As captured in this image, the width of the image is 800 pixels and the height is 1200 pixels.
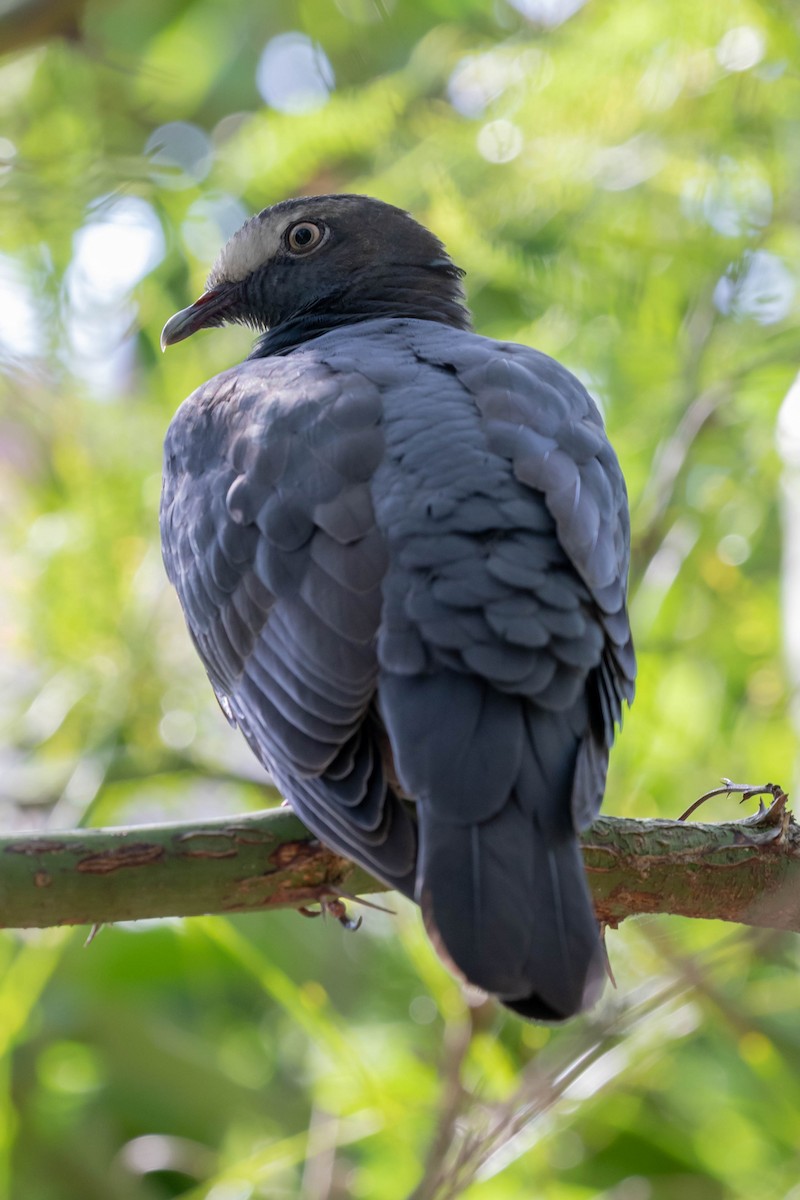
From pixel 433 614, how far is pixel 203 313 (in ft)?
5.71

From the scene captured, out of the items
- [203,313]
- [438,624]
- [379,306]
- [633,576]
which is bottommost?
[633,576]

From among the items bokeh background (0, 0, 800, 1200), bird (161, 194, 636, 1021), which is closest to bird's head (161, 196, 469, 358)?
bokeh background (0, 0, 800, 1200)

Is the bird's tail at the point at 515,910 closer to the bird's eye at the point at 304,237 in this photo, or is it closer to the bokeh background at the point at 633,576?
the bokeh background at the point at 633,576

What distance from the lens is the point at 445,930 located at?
1.79 meters

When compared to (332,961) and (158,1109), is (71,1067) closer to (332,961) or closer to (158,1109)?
(158,1109)

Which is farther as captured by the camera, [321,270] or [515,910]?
[321,270]

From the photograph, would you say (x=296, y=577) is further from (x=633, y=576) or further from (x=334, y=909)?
(x=633, y=576)

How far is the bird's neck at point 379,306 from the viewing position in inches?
128

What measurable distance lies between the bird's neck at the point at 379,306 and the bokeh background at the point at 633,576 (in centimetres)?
32

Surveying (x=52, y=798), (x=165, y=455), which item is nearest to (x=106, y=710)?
(x=52, y=798)

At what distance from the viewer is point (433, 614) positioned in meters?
2.01

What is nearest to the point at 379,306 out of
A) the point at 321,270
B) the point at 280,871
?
the point at 321,270

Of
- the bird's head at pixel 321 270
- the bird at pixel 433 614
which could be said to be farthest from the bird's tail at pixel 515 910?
the bird's head at pixel 321 270

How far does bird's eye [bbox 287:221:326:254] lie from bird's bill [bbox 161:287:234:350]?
0.70ft
